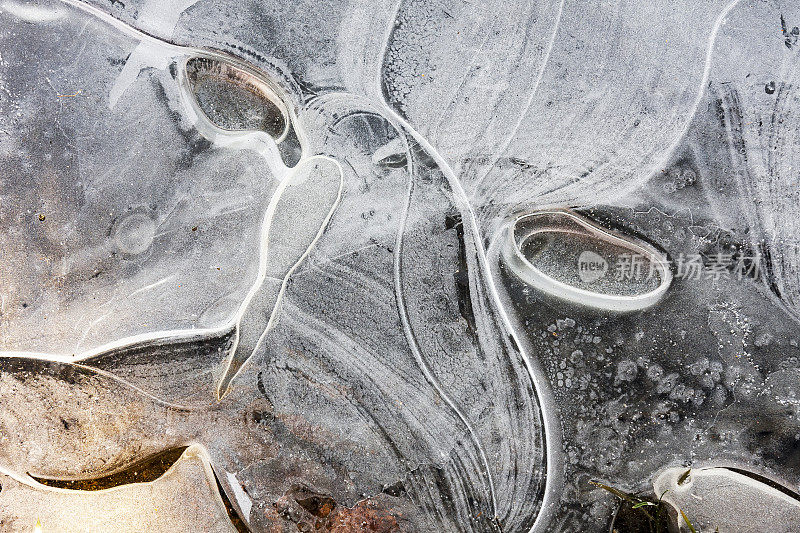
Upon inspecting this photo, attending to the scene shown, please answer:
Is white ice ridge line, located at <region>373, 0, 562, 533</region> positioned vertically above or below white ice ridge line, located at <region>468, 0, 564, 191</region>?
below

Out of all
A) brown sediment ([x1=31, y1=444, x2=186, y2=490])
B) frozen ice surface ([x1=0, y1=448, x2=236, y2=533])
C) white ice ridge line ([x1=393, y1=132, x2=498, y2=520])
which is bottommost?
frozen ice surface ([x1=0, y1=448, x2=236, y2=533])

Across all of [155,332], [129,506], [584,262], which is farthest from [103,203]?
[584,262]

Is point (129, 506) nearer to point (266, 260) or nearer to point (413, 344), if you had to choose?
point (266, 260)

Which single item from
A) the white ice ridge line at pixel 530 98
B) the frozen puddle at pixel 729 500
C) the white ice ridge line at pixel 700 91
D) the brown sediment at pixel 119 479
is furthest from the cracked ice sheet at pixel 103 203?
the frozen puddle at pixel 729 500

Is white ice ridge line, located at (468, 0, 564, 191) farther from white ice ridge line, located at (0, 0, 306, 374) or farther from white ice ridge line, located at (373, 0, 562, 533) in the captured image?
white ice ridge line, located at (0, 0, 306, 374)

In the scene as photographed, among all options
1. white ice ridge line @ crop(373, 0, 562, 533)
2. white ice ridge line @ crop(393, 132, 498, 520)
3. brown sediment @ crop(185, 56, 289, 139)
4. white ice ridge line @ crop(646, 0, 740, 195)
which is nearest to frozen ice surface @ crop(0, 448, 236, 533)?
white ice ridge line @ crop(393, 132, 498, 520)

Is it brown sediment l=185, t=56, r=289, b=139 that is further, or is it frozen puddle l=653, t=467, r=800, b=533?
brown sediment l=185, t=56, r=289, b=139
